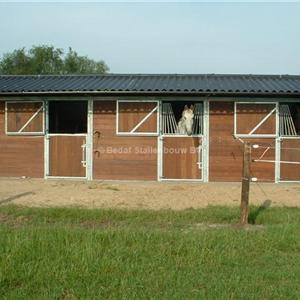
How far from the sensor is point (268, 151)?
15836 millimetres

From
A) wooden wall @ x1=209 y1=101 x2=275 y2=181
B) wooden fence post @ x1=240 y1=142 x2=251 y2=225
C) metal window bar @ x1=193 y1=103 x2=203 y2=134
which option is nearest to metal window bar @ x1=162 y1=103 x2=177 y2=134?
metal window bar @ x1=193 y1=103 x2=203 y2=134

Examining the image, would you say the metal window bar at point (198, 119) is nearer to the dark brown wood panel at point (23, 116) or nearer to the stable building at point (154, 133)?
the stable building at point (154, 133)

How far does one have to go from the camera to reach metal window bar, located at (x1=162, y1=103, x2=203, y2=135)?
16.1m

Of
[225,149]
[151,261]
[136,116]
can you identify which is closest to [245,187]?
[151,261]

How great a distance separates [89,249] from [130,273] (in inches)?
32.3

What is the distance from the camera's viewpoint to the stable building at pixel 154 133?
15.8m

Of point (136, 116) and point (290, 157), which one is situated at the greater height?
point (136, 116)

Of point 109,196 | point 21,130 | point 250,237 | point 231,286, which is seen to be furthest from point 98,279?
point 21,130

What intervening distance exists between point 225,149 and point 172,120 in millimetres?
1728

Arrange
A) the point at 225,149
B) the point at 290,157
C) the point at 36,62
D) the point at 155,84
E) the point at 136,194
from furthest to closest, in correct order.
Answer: the point at 36,62 < the point at 155,84 < the point at 225,149 < the point at 290,157 < the point at 136,194

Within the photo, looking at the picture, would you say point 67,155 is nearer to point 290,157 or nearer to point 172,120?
point 172,120

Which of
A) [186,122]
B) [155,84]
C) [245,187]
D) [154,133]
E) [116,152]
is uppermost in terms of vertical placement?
[155,84]

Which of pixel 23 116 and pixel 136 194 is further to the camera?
pixel 23 116

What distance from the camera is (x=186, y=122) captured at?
1546 centimetres
